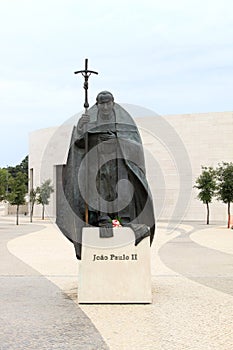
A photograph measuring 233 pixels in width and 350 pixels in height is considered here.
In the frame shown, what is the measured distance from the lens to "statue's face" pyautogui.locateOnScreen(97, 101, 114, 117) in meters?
10.0

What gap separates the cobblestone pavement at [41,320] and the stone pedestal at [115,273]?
15.8 inches

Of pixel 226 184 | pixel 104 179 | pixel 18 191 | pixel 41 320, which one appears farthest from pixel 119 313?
pixel 18 191

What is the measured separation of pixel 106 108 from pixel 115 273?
2710mm

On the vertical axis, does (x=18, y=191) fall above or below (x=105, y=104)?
below

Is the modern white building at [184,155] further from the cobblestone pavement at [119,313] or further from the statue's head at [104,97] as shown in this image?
the statue's head at [104,97]

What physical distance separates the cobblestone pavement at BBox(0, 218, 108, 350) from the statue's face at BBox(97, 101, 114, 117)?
9.95 feet

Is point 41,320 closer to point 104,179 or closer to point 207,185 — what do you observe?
point 104,179

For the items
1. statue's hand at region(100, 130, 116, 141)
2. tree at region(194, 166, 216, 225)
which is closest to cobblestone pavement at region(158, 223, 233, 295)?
statue's hand at region(100, 130, 116, 141)

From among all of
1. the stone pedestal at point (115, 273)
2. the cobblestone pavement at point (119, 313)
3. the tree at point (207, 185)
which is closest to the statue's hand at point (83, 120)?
the stone pedestal at point (115, 273)

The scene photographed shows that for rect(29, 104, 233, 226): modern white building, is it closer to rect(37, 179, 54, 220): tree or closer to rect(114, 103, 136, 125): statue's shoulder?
rect(37, 179, 54, 220): tree

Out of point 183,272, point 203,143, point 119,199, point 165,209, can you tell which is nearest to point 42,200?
point 165,209

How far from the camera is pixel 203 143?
4731cm

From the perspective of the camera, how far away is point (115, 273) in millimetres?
9133

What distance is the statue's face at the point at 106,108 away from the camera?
10.0m
